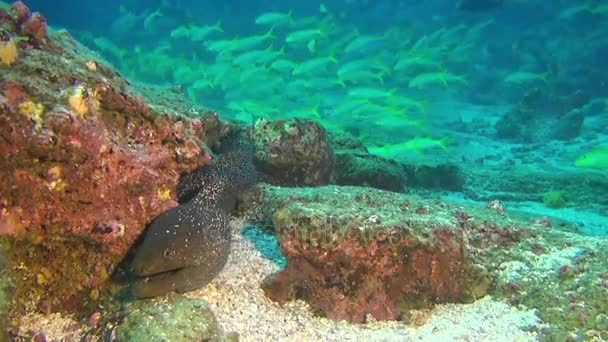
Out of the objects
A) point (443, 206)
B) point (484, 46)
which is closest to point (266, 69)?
point (484, 46)

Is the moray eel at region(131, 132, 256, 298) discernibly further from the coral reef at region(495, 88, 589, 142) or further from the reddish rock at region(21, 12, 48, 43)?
the coral reef at region(495, 88, 589, 142)

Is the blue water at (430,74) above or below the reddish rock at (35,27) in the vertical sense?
above

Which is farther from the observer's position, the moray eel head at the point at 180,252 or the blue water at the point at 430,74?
the blue water at the point at 430,74

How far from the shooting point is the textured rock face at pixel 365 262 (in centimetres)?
342

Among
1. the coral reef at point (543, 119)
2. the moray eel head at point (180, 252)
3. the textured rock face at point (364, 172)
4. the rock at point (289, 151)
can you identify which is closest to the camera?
the moray eel head at point (180, 252)

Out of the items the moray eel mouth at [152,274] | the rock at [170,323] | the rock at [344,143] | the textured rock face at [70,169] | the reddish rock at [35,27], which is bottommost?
the rock at [170,323]

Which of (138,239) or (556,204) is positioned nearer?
(138,239)

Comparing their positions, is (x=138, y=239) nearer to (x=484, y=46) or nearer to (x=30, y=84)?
(x=30, y=84)

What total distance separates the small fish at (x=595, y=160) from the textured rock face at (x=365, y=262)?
32.8 feet

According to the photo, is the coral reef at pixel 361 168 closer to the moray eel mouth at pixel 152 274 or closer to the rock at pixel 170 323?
the moray eel mouth at pixel 152 274

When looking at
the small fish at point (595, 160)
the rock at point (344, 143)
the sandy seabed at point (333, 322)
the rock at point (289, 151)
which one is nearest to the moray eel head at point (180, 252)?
the sandy seabed at point (333, 322)

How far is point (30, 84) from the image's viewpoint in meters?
2.82

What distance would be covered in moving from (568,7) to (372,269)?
29337 millimetres

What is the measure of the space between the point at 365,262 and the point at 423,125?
44.2 ft
